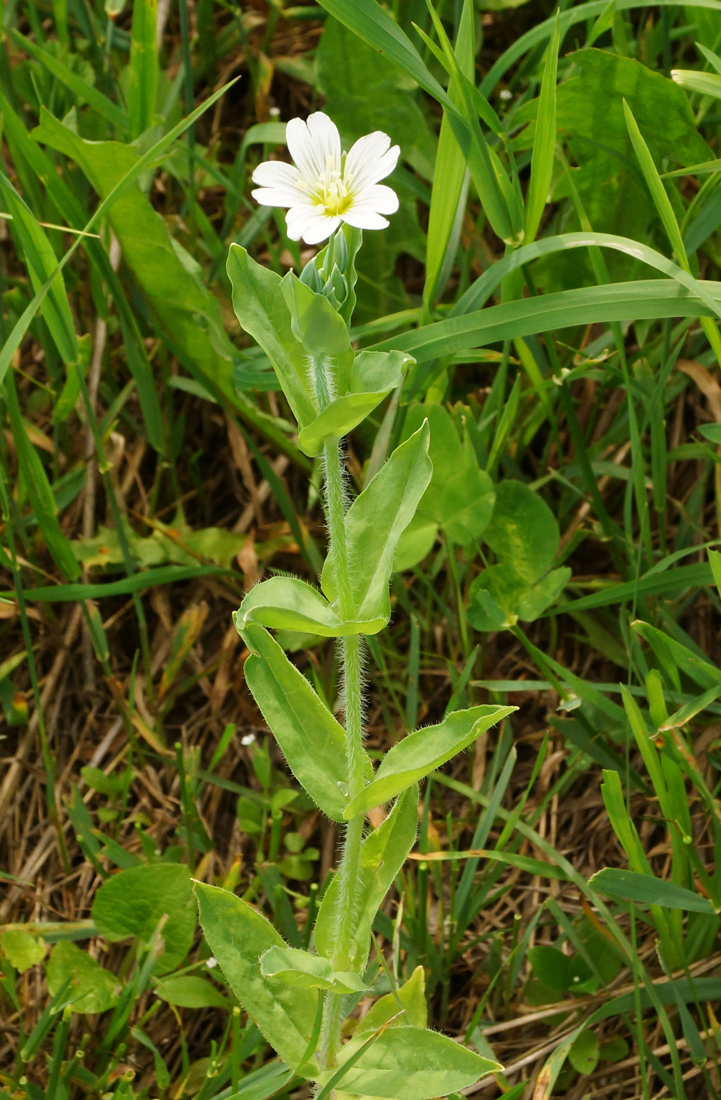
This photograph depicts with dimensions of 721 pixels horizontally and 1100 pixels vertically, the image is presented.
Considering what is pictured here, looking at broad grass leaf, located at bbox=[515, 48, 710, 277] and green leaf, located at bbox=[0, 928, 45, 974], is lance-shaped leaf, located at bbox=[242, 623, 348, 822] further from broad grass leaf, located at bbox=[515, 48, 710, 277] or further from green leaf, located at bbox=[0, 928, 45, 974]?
broad grass leaf, located at bbox=[515, 48, 710, 277]

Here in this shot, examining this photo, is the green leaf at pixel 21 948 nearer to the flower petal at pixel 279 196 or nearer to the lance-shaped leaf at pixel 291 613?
the lance-shaped leaf at pixel 291 613

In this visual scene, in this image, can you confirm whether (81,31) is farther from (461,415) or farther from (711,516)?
(711,516)

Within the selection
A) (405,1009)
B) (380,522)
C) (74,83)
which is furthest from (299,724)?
(74,83)

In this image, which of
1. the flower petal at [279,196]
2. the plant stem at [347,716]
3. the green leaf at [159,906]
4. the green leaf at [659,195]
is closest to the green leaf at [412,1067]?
the plant stem at [347,716]

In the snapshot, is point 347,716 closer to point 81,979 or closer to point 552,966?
point 552,966

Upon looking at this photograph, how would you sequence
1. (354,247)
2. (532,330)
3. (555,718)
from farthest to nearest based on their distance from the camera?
1. (555,718)
2. (532,330)
3. (354,247)

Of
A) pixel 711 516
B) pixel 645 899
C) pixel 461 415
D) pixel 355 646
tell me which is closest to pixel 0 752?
pixel 355 646
